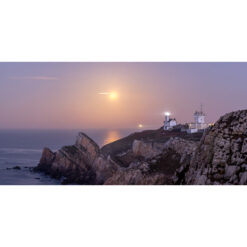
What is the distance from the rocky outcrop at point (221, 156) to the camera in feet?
22.2

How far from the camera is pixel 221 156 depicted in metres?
6.91

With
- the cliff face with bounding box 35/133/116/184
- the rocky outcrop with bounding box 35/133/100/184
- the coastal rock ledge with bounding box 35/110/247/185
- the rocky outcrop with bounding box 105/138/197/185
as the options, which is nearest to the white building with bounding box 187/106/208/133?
the coastal rock ledge with bounding box 35/110/247/185

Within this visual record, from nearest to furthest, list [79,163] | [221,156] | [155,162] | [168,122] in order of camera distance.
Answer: [221,156]
[155,162]
[168,122]
[79,163]

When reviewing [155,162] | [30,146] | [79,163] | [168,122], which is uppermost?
[168,122]

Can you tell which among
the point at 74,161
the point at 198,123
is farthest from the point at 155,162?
the point at 74,161

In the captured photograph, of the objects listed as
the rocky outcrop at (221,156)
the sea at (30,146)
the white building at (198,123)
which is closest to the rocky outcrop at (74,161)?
the sea at (30,146)

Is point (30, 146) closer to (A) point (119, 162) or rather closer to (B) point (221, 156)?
(A) point (119, 162)

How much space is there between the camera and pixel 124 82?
7.63 meters

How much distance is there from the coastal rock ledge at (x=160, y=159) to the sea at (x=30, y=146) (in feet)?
0.48

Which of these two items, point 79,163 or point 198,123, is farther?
point 79,163

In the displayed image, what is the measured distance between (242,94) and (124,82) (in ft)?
8.34

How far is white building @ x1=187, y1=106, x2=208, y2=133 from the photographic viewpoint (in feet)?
24.8

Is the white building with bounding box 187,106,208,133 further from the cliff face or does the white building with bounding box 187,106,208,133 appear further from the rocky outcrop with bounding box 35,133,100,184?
the rocky outcrop with bounding box 35,133,100,184

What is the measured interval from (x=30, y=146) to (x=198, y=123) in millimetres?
3592
